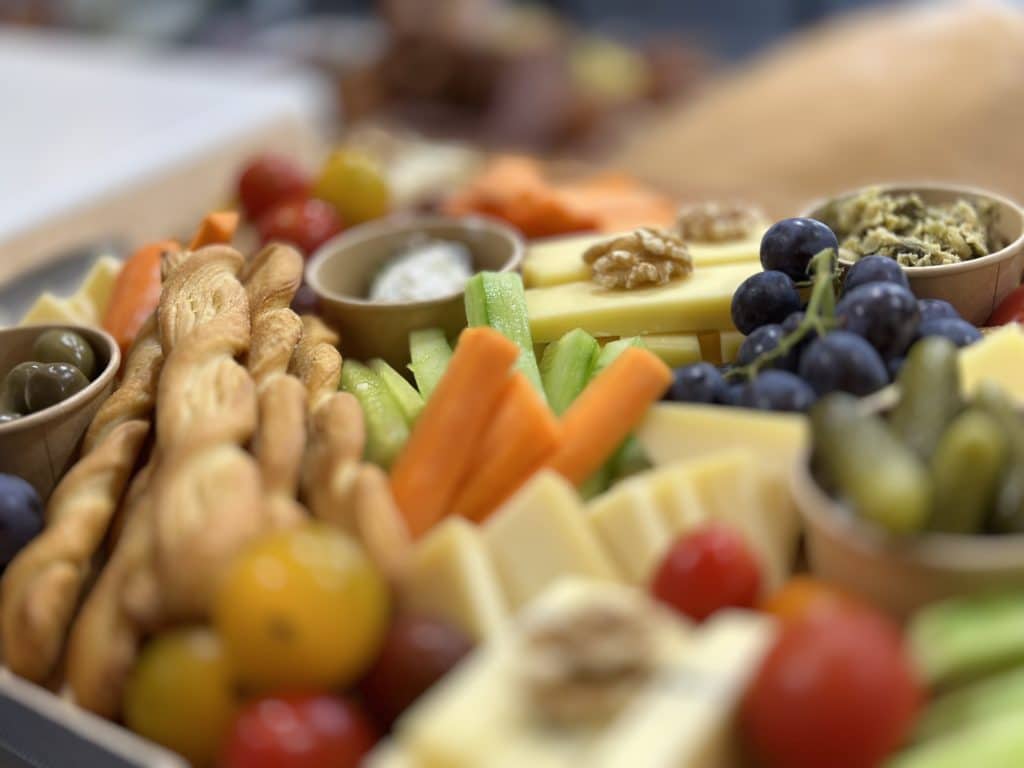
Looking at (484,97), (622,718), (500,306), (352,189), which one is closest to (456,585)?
(622,718)

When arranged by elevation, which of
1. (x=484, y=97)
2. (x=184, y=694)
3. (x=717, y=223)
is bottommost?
(x=484, y=97)

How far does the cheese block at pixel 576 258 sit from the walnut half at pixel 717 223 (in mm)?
10

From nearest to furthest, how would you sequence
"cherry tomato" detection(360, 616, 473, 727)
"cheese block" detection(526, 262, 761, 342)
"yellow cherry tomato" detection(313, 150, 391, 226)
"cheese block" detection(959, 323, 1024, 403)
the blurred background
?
"cherry tomato" detection(360, 616, 473, 727) < "cheese block" detection(959, 323, 1024, 403) < "cheese block" detection(526, 262, 761, 342) < "yellow cherry tomato" detection(313, 150, 391, 226) < the blurred background

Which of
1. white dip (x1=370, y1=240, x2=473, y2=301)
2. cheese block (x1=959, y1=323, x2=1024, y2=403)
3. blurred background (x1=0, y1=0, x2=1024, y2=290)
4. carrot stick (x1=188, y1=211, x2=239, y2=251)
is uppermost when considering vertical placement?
carrot stick (x1=188, y1=211, x2=239, y2=251)

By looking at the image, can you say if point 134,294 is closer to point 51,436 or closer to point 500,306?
point 51,436

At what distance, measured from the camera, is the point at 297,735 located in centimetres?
62

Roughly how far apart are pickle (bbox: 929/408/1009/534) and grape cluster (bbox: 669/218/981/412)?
143mm

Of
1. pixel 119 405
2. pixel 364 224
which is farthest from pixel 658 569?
pixel 364 224

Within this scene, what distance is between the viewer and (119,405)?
0.93 metres

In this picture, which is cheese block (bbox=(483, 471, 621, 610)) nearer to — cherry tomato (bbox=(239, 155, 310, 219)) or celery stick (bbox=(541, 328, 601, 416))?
celery stick (bbox=(541, 328, 601, 416))

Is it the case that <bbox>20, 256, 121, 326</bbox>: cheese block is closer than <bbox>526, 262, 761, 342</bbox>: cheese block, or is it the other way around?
<bbox>526, 262, 761, 342</bbox>: cheese block

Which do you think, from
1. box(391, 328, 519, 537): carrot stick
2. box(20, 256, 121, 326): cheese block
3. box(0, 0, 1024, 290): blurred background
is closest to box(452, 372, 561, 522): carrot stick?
box(391, 328, 519, 537): carrot stick

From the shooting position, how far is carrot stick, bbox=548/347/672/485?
813 millimetres

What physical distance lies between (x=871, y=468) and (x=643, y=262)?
47 cm
